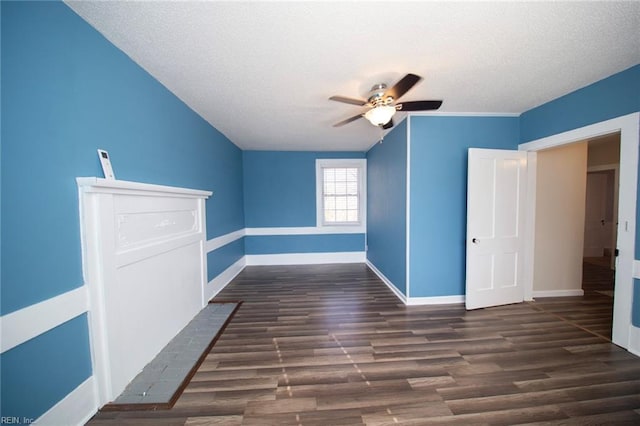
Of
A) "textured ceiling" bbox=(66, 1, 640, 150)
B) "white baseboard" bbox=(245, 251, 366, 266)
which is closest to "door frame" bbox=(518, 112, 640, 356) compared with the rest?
"textured ceiling" bbox=(66, 1, 640, 150)

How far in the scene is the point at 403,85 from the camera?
179cm

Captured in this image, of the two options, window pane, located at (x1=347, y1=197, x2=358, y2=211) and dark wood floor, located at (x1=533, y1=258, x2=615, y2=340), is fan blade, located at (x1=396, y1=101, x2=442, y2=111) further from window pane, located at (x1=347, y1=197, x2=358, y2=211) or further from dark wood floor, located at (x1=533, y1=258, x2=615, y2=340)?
window pane, located at (x1=347, y1=197, x2=358, y2=211)

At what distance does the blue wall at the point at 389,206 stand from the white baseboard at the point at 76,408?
313cm

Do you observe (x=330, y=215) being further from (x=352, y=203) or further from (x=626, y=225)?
(x=626, y=225)

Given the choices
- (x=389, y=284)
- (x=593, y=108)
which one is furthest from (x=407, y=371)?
(x=593, y=108)

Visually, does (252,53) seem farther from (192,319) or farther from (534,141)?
(534,141)

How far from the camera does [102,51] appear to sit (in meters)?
1.58

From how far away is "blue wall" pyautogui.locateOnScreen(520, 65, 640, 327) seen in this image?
6.58ft

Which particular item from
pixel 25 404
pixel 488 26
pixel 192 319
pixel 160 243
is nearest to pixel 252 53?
pixel 488 26

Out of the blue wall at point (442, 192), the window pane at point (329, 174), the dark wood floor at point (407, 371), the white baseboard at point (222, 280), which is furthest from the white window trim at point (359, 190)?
the dark wood floor at point (407, 371)

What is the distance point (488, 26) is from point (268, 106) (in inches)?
83.8

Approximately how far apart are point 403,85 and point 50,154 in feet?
7.71

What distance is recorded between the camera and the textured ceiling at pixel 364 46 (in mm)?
1375

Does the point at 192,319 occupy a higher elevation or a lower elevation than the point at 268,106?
lower
